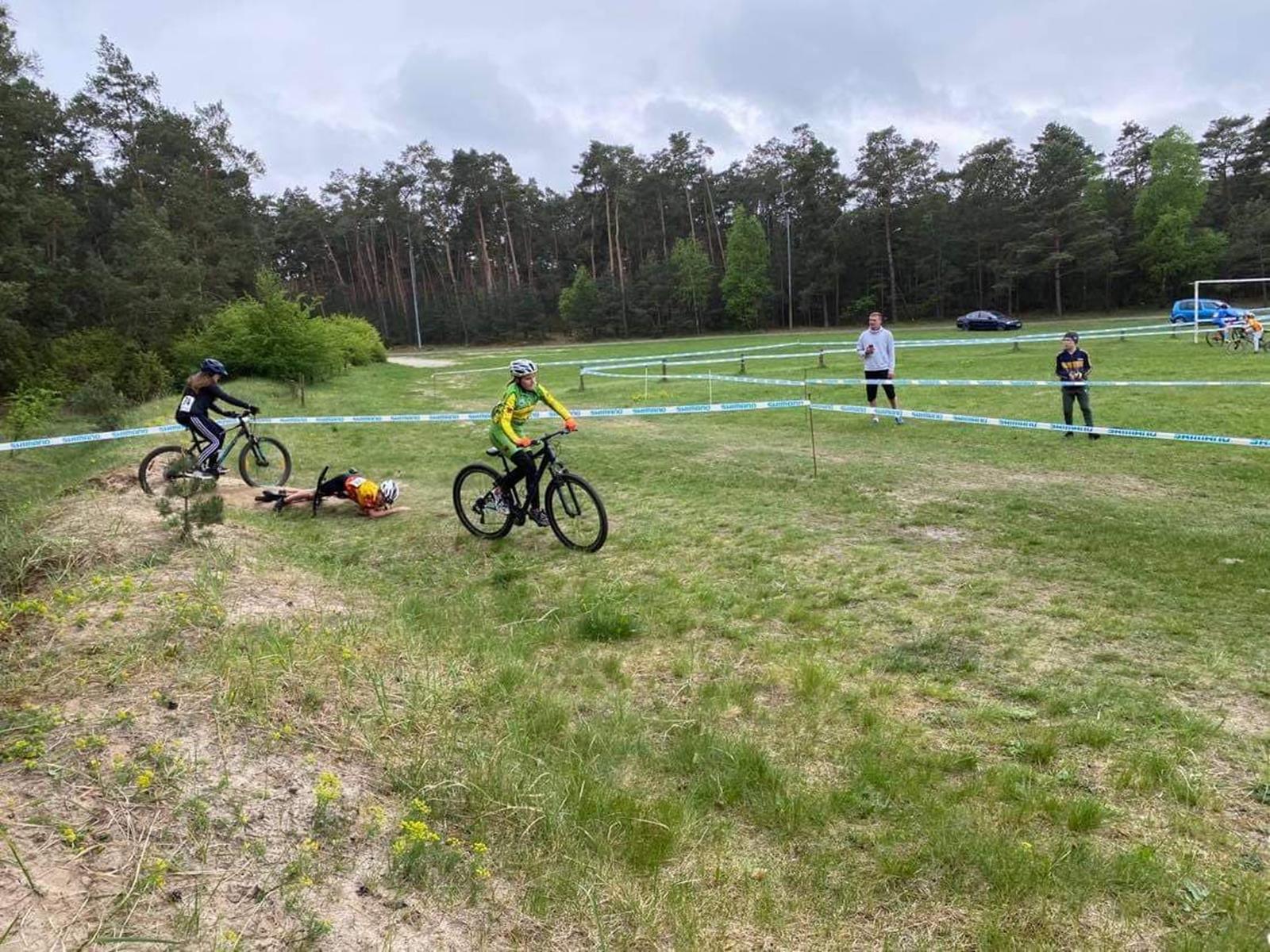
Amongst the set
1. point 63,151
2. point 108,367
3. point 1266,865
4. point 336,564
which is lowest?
point 1266,865

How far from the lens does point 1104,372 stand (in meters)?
18.7

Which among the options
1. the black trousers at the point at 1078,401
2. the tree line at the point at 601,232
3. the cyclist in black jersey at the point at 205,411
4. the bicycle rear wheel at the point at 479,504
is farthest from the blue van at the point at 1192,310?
the cyclist in black jersey at the point at 205,411

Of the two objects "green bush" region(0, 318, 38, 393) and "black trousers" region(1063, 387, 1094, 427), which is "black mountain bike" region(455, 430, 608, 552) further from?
"green bush" region(0, 318, 38, 393)

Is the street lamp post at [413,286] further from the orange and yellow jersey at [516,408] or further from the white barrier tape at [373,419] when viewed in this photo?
the orange and yellow jersey at [516,408]

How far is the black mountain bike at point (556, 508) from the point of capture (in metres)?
6.80

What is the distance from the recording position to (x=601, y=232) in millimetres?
80062

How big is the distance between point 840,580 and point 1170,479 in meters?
4.98

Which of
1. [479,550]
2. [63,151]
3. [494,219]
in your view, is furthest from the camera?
[494,219]

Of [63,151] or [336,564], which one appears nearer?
[336,564]

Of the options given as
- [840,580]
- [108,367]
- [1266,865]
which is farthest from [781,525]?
[108,367]

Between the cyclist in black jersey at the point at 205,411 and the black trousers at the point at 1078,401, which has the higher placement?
the cyclist in black jersey at the point at 205,411

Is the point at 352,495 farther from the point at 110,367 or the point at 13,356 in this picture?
the point at 13,356

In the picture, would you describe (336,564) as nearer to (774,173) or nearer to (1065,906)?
(1065,906)

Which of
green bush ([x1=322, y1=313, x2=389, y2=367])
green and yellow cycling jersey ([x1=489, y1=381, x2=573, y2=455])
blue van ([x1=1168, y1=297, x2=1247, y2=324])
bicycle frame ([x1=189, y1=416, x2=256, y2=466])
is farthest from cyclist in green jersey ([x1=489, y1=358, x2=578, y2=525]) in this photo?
blue van ([x1=1168, y1=297, x2=1247, y2=324])
